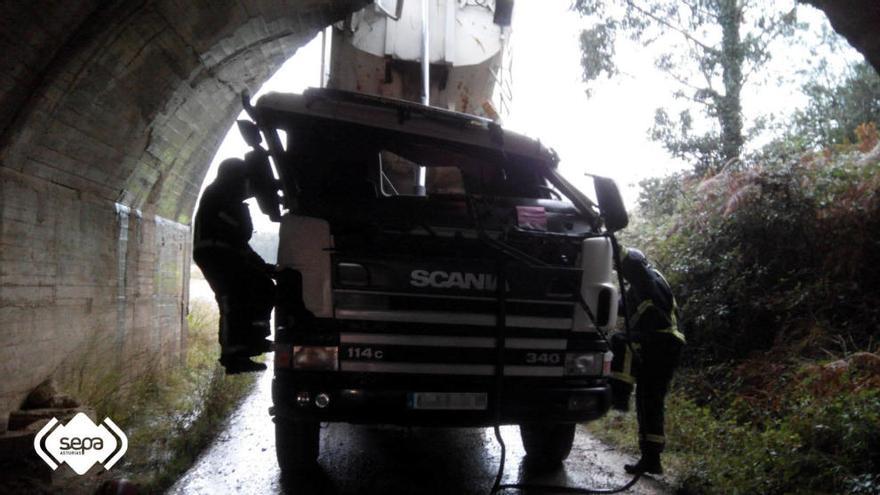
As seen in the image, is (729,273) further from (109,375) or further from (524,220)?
(109,375)

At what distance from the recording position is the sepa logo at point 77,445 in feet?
12.5

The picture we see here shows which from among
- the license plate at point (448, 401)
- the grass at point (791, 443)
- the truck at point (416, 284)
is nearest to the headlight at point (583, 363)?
the truck at point (416, 284)

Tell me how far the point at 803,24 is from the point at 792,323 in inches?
290

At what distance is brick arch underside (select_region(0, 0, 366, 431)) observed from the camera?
A: 409 centimetres

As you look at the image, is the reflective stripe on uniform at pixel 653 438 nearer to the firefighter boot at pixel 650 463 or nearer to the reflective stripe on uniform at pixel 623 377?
the firefighter boot at pixel 650 463

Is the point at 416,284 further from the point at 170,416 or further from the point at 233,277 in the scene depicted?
the point at 170,416

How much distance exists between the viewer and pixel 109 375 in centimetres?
539

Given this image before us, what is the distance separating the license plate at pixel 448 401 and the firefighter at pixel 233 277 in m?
1.03

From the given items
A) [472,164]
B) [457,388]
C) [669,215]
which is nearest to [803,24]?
[669,215]

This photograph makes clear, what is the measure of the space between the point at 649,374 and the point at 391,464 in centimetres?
200

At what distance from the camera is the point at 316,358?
11.7ft

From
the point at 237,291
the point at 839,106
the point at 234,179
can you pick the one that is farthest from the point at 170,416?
the point at 839,106

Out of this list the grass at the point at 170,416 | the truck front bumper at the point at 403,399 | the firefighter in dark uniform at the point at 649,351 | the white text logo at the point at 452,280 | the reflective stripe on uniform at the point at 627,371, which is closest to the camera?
the truck front bumper at the point at 403,399

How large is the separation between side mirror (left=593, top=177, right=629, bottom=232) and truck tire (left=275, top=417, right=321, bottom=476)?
2318 millimetres
